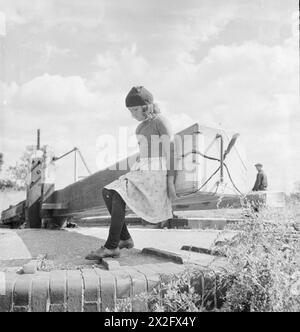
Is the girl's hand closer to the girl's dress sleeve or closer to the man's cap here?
the girl's dress sleeve

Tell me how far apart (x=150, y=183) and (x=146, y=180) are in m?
0.04

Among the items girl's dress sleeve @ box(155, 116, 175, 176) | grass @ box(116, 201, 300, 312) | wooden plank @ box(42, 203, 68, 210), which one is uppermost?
girl's dress sleeve @ box(155, 116, 175, 176)

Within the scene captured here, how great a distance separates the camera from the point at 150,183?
10.5ft


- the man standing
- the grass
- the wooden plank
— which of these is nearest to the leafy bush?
the grass

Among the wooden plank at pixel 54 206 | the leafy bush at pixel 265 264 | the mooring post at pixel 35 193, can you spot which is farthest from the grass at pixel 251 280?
the mooring post at pixel 35 193

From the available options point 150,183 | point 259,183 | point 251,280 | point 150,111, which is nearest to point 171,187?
point 150,183

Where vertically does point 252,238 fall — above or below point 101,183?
below

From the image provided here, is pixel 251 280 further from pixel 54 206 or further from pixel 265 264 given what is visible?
pixel 54 206

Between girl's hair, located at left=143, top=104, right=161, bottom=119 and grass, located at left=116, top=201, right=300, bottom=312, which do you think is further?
girl's hair, located at left=143, top=104, right=161, bottom=119

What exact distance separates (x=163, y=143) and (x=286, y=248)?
118cm

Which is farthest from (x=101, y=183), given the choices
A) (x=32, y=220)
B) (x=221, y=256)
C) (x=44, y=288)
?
(x=32, y=220)

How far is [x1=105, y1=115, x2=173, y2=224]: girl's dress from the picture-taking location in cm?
317

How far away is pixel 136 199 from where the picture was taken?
3.20 meters
